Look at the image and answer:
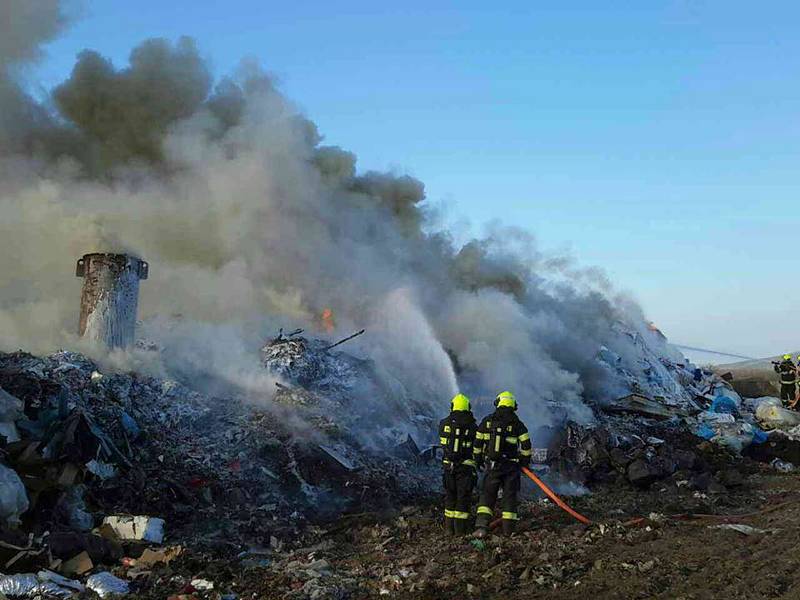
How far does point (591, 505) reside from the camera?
9156 millimetres

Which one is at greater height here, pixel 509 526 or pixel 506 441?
pixel 506 441

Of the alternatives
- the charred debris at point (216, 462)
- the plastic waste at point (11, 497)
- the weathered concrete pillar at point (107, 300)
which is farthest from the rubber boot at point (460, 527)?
the weathered concrete pillar at point (107, 300)

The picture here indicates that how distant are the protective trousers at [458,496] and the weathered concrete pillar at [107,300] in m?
6.64

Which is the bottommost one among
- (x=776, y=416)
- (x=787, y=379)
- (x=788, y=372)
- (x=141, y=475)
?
(x=141, y=475)

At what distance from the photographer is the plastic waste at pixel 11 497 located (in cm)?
620

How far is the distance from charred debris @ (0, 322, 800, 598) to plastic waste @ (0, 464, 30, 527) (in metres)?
0.01

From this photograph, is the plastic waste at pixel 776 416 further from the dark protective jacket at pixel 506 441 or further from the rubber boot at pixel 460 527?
A: the rubber boot at pixel 460 527

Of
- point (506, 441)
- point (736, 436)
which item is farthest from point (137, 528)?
point (736, 436)

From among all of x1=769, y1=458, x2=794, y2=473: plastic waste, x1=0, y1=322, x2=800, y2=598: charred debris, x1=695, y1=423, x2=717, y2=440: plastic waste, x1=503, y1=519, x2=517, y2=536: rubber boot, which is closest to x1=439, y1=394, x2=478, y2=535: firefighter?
x1=503, y1=519, x2=517, y2=536: rubber boot

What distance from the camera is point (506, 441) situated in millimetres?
7691

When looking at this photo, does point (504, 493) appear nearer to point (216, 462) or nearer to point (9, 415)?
point (216, 462)

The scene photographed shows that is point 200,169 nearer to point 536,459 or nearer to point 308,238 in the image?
point 308,238

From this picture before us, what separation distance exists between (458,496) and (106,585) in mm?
3815

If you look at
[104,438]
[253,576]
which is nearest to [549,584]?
[253,576]
